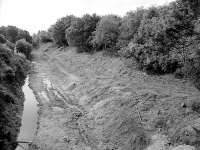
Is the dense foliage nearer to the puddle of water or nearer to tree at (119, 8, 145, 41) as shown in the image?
tree at (119, 8, 145, 41)

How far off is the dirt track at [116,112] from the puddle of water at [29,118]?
0.79 m

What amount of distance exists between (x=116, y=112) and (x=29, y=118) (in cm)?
1021

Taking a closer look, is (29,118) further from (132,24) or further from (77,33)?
(77,33)

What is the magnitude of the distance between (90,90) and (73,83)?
21.2 feet

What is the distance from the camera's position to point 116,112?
27625 mm

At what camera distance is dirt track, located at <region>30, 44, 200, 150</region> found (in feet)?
Result: 73.7

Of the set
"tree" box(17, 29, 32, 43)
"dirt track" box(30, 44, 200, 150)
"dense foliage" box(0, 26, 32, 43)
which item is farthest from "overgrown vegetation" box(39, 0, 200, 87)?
"dense foliage" box(0, 26, 32, 43)

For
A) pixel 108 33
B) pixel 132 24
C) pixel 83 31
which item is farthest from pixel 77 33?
pixel 132 24

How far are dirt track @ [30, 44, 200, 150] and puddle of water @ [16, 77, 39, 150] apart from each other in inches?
30.9

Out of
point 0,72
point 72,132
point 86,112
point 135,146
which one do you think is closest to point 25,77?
point 0,72

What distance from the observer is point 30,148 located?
2347 cm

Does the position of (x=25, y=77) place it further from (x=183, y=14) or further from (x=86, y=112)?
(x=183, y=14)

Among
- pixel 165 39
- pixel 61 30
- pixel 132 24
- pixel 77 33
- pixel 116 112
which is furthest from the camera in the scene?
pixel 61 30

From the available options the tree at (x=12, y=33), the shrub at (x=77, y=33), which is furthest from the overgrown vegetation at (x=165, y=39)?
the tree at (x=12, y=33)
